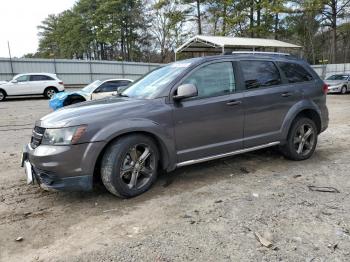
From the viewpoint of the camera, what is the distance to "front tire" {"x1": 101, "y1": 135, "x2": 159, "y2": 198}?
13.0 ft

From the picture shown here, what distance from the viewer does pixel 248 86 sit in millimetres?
5098

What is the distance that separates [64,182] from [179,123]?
1.59 metres

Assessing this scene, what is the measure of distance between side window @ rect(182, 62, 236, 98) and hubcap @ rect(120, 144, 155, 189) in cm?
109

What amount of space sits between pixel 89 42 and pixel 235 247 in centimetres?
5263

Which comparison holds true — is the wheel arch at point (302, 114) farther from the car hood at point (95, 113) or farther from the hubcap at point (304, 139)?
the car hood at point (95, 113)

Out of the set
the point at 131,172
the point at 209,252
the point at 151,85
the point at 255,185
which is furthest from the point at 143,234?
the point at 151,85

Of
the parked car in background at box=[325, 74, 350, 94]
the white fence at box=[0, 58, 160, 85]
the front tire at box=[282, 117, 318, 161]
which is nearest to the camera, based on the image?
the front tire at box=[282, 117, 318, 161]

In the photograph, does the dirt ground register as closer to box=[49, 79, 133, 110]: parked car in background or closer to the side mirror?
Answer: the side mirror

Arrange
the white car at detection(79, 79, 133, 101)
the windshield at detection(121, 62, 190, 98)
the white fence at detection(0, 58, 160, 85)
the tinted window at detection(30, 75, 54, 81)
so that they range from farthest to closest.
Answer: the white fence at detection(0, 58, 160, 85) → the tinted window at detection(30, 75, 54, 81) → the white car at detection(79, 79, 133, 101) → the windshield at detection(121, 62, 190, 98)

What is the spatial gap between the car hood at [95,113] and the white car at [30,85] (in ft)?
58.5

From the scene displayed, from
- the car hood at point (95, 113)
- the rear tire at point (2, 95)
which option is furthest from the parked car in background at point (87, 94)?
the rear tire at point (2, 95)

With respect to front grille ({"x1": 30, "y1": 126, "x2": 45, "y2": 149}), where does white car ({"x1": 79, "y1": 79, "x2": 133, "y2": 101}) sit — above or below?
above

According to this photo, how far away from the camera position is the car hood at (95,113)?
3.89 m

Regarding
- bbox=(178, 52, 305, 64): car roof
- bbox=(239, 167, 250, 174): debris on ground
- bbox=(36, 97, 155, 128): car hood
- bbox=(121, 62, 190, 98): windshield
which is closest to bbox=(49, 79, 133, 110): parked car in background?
bbox=(121, 62, 190, 98): windshield
